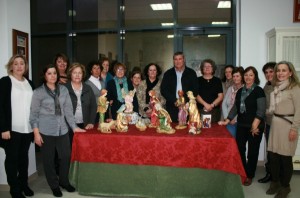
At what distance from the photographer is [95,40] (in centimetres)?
554

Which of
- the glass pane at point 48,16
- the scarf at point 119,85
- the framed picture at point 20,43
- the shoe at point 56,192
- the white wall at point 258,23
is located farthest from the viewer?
the glass pane at point 48,16

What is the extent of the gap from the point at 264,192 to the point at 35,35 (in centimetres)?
464

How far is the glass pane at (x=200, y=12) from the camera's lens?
4.84 metres

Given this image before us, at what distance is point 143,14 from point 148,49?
63 cm

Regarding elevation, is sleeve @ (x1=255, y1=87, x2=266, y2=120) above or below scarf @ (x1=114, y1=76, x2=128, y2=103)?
below

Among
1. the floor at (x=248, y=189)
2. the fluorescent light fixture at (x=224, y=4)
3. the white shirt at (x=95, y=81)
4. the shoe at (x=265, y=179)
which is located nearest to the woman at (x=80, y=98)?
the white shirt at (x=95, y=81)

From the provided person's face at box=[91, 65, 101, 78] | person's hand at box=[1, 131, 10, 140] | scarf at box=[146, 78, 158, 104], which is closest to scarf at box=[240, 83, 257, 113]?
scarf at box=[146, 78, 158, 104]

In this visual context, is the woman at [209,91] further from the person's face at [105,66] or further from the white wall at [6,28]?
the white wall at [6,28]

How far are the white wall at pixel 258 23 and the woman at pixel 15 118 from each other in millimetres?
3108

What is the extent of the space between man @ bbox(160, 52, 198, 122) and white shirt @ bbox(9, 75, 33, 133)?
1.66 metres

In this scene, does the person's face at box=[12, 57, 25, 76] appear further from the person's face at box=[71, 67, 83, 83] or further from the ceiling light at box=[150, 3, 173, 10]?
the ceiling light at box=[150, 3, 173, 10]

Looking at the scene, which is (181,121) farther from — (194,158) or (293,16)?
(293,16)

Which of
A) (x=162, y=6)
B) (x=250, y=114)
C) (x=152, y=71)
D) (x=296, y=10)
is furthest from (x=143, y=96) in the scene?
(x=296, y=10)

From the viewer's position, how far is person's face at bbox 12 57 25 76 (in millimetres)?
3004
